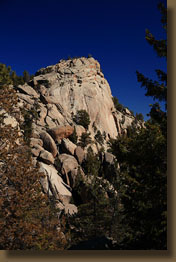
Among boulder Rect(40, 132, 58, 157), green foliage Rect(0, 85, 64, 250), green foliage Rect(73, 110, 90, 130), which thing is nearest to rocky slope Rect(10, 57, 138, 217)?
boulder Rect(40, 132, 58, 157)

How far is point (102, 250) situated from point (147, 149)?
2511 mm

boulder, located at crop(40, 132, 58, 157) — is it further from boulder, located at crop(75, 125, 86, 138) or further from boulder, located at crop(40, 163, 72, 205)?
boulder, located at crop(75, 125, 86, 138)

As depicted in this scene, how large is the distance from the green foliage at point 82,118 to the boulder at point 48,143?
11.4 m

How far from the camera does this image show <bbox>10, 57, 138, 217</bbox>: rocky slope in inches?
960

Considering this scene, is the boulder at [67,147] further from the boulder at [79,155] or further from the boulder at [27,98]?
the boulder at [27,98]

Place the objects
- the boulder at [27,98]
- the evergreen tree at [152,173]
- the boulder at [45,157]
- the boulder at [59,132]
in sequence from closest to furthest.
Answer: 1. the evergreen tree at [152,173]
2. the boulder at [45,157]
3. the boulder at [59,132]
4. the boulder at [27,98]

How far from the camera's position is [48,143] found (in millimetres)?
26953

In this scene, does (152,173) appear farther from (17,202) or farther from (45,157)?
(45,157)

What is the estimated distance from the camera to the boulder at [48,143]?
87.4ft

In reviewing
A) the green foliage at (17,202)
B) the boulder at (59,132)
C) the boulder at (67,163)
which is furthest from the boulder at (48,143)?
the green foliage at (17,202)

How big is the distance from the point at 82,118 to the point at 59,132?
9827mm

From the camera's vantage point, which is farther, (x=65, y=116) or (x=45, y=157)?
(x=65, y=116)

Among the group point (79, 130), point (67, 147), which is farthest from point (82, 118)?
point (67, 147)

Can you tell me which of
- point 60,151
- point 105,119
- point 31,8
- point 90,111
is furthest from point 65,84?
point 31,8
